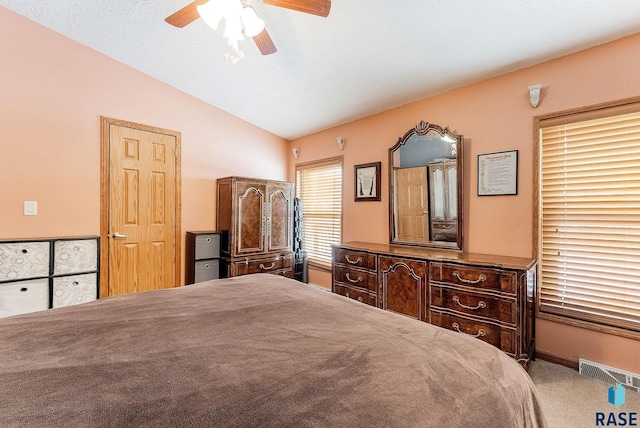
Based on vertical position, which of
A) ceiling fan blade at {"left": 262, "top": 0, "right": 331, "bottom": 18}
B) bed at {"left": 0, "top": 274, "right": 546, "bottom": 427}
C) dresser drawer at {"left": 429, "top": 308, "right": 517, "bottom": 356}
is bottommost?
dresser drawer at {"left": 429, "top": 308, "right": 517, "bottom": 356}

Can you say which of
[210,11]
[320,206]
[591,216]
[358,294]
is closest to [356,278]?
[358,294]

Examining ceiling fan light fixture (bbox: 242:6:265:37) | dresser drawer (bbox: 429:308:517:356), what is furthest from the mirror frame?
ceiling fan light fixture (bbox: 242:6:265:37)

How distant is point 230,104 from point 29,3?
192cm

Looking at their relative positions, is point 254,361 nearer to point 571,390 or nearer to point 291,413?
point 291,413

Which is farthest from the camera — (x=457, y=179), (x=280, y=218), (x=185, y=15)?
(x=280, y=218)

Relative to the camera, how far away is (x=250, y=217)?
12.6 feet

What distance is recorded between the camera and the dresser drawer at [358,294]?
10.1ft

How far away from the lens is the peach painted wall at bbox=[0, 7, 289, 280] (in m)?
2.69

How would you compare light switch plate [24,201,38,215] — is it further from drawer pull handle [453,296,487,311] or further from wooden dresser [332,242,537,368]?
drawer pull handle [453,296,487,311]

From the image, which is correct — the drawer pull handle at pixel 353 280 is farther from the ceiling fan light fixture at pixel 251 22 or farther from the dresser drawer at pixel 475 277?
the ceiling fan light fixture at pixel 251 22

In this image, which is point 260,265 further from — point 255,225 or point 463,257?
point 463,257

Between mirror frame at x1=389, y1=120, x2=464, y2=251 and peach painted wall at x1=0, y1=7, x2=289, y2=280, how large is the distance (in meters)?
2.57

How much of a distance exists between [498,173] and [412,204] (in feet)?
2.82

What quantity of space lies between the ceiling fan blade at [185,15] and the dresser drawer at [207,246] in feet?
7.62
